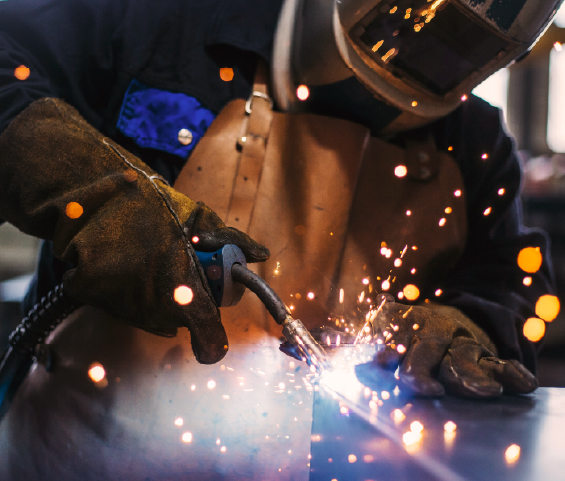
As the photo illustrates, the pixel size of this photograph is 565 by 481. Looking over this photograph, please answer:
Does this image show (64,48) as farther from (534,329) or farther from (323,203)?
(534,329)

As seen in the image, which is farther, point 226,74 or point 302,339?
point 226,74

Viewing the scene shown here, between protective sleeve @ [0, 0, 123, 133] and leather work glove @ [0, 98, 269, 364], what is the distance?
4.5 inches

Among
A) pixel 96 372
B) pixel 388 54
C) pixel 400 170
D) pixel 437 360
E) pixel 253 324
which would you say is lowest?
pixel 96 372

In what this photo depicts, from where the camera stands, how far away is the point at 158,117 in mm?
749

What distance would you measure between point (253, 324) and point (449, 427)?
0.34 meters

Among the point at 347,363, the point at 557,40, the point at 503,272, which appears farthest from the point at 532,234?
the point at 557,40

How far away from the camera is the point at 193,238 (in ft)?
1.81

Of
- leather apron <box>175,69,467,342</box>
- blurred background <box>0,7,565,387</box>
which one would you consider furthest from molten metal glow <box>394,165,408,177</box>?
blurred background <box>0,7,565,387</box>

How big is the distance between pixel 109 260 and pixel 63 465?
0.36 meters

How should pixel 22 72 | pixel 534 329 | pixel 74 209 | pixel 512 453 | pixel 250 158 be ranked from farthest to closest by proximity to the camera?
1. pixel 534 329
2. pixel 250 158
3. pixel 22 72
4. pixel 74 209
5. pixel 512 453

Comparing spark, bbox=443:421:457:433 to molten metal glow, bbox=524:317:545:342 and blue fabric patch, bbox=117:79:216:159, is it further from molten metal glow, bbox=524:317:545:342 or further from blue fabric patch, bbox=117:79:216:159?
blue fabric patch, bbox=117:79:216:159

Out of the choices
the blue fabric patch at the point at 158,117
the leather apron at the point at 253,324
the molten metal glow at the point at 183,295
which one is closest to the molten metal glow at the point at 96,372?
the leather apron at the point at 253,324

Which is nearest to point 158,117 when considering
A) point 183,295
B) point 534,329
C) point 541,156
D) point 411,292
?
point 183,295

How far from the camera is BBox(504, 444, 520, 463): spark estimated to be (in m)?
0.42
